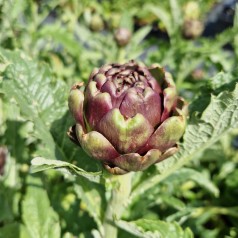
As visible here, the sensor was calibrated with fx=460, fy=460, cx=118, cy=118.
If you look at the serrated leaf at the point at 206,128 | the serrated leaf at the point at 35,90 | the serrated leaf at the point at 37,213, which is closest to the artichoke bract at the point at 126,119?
the serrated leaf at the point at 206,128

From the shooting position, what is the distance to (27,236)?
2.80 ft

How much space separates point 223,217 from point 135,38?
29.9 inches

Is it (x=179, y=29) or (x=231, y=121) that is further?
(x=179, y=29)

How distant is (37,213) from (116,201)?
203mm

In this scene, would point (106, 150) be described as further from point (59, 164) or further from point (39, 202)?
point (39, 202)

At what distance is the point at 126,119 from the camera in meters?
0.57

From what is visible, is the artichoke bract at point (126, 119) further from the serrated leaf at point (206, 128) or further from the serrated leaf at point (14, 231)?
the serrated leaf at point (14, 231)

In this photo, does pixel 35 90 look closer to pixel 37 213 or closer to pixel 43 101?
pixel 43 101

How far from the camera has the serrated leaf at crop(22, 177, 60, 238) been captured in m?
0.84

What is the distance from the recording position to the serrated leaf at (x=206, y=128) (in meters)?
0.65

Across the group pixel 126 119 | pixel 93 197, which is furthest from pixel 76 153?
pixel 126 119

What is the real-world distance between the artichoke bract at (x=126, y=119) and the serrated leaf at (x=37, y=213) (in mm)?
277

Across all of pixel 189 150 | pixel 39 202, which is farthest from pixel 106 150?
pixel 39 202

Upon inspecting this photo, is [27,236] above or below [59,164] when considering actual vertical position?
below
